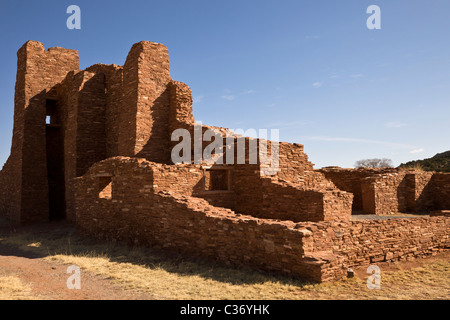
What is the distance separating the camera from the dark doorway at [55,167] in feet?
57.2

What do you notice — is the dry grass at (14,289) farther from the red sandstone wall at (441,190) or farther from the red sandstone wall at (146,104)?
the red sandstone wall at (441,190)

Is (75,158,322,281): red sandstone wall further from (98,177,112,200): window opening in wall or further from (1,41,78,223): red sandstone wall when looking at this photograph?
(1,41,78,223): red sandstone wall

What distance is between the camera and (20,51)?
17.8 m

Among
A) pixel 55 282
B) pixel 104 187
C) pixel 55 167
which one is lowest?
pixel 55 282

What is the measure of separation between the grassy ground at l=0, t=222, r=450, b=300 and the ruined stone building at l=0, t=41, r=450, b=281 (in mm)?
409

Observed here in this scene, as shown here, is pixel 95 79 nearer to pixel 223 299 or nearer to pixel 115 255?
pixel 115 255

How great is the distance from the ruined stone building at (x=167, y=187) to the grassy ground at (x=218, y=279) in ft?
1.34

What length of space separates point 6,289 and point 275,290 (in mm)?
5339

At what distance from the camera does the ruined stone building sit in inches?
304

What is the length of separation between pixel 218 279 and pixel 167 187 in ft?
13.7

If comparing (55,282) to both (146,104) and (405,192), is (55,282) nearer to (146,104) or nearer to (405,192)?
(146,104)

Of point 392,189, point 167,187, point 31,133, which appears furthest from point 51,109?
point 392,189

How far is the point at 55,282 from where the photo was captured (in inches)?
272

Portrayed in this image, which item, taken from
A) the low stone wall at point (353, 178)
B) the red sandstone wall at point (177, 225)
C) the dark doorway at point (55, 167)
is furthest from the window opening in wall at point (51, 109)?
the low stone wall at point (353, 178)
